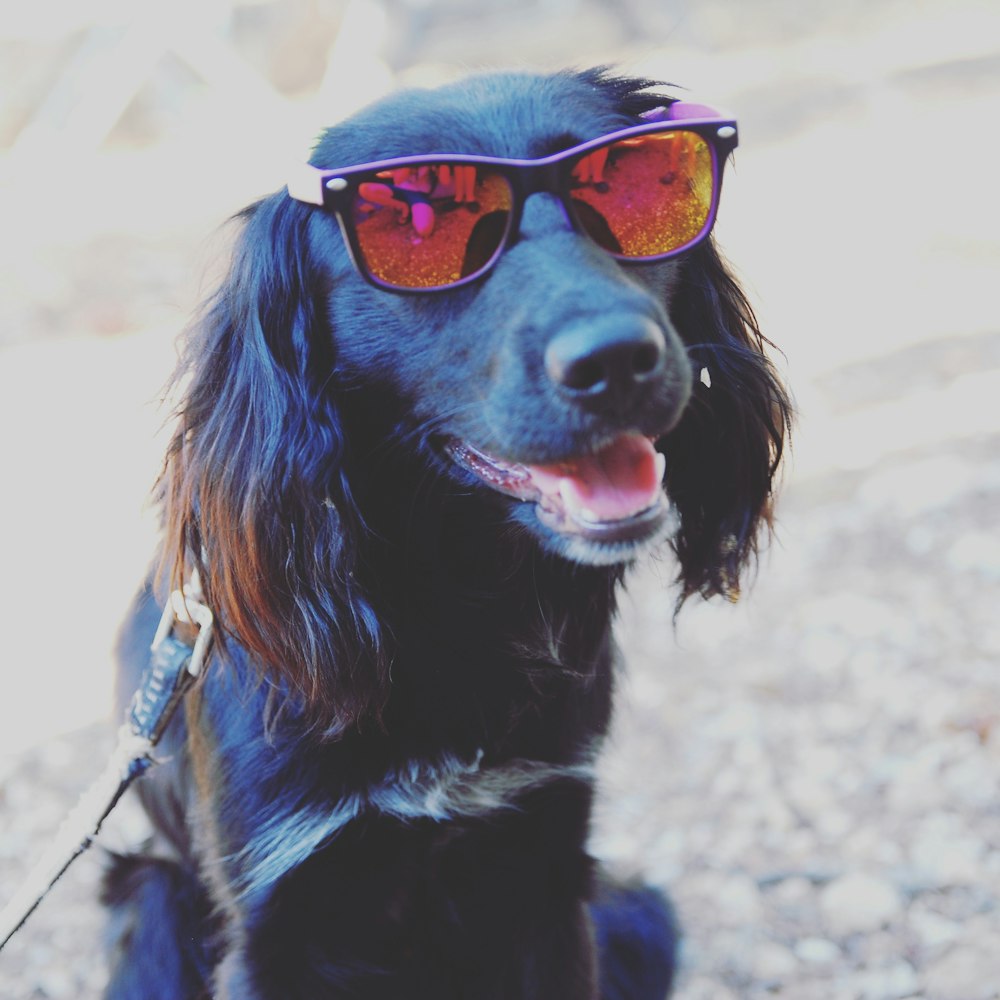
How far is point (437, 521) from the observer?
6.82ft

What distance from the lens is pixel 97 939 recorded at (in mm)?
2977

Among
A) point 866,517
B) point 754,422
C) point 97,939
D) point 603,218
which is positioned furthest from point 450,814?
point 866,517

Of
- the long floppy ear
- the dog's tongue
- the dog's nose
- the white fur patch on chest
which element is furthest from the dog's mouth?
the white fur patch on chest

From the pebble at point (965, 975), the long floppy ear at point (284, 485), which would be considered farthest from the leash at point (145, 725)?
the pebble at point (965, 975)

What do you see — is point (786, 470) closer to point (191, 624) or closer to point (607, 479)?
point (607, 479)

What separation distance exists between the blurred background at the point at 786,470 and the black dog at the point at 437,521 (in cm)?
31

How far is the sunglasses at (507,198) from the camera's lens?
1830mm

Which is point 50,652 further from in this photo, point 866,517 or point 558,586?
point 866,517

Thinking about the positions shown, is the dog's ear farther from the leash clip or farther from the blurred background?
the leash clip

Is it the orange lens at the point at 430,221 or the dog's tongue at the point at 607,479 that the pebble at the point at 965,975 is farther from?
the orange lens at the point at 430,221

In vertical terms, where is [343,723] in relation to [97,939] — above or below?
above

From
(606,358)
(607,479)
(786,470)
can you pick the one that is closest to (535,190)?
(606,358)

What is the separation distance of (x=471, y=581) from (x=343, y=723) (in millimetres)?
338

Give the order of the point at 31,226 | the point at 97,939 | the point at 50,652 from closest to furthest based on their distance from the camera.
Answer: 1. the point at 97,939
2. the point at 50,652
3. the point at 31,226
